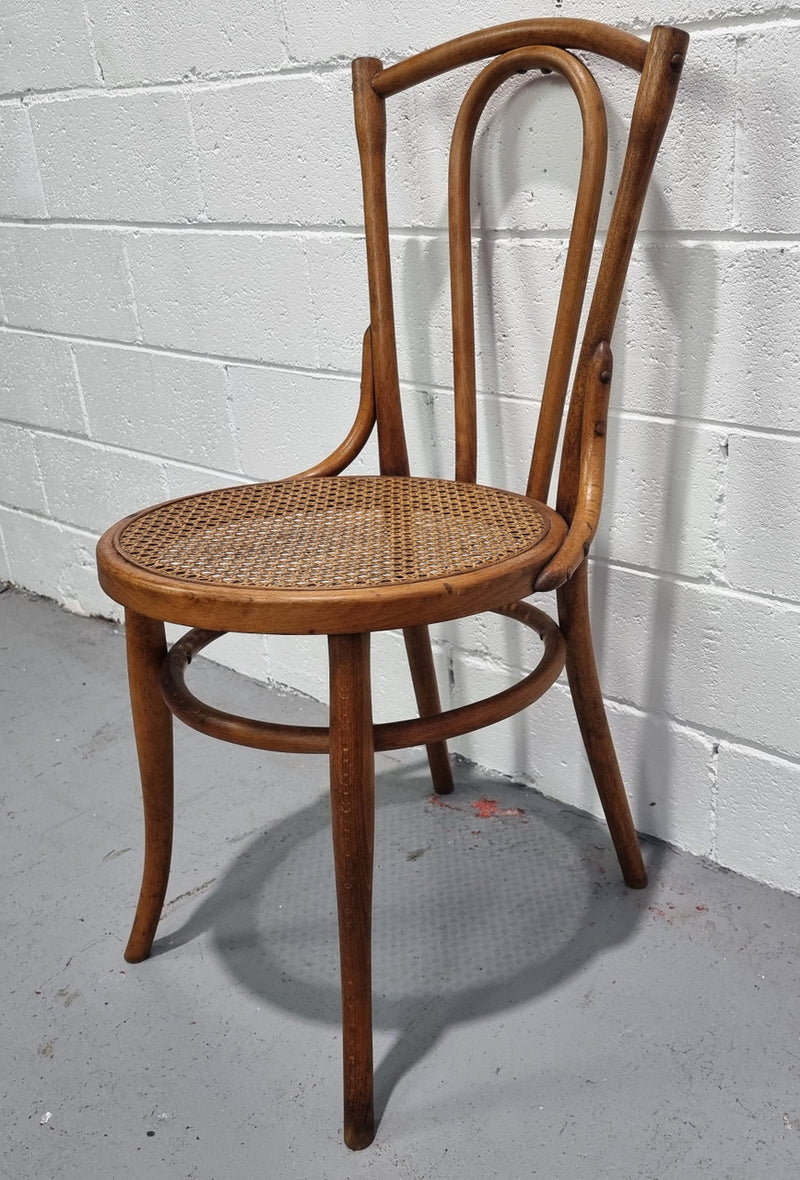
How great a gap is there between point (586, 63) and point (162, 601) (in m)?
0.74

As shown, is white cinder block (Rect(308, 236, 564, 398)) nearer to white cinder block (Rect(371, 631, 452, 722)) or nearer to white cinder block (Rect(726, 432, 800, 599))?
white cinder block (Rect(726, 432, 800, 599))

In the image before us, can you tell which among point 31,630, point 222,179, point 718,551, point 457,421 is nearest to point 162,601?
point 457,421

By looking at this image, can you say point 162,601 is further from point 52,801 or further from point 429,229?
point 52,801

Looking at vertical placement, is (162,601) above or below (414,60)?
below

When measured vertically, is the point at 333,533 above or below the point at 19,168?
below

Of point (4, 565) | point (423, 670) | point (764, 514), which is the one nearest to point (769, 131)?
point (764, 514)

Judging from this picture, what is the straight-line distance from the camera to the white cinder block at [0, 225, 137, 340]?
5.82ft

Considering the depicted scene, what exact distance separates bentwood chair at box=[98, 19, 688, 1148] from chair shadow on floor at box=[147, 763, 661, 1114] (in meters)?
0.09

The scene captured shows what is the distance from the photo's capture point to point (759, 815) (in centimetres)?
124

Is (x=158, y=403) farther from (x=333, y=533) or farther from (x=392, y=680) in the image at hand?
(x=333, y=533)

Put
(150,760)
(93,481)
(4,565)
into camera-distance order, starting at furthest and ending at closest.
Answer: (4,565) < (93,481) < (150,760)

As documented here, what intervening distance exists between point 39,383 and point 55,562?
1.30 feet

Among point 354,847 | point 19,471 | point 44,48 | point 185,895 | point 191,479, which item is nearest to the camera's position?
point 354,847

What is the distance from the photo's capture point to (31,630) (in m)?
2.15
